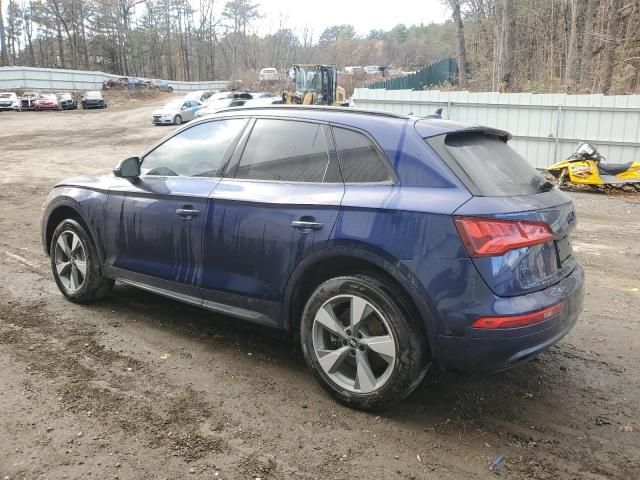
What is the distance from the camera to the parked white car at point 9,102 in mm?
38531

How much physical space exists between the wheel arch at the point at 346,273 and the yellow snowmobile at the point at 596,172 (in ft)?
32.4

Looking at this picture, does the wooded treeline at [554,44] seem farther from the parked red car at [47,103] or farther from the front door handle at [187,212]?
the parked red car at [47,103]

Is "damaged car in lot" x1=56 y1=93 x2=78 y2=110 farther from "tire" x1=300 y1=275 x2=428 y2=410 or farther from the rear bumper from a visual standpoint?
the rear bumper

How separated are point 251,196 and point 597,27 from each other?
25.4m

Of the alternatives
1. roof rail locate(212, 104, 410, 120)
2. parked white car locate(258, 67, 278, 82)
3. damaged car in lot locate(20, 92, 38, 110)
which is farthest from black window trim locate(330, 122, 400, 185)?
parked white car locate(258, 67, 278, 82)

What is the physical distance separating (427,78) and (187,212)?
36464 millimetres

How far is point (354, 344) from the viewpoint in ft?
10.9

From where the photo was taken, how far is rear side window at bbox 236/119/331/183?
365 cm

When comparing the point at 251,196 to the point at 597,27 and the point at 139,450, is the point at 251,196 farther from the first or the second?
the point at 597,27

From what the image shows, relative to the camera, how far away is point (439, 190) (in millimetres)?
3086

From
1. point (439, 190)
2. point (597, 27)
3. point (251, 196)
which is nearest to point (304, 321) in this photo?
point (251, 196)

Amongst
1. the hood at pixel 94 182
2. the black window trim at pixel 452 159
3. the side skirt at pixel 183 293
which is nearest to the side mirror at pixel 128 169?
the hood at pixel 94 182

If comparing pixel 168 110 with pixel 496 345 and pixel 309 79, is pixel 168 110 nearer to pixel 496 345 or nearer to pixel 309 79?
pixel 309 79

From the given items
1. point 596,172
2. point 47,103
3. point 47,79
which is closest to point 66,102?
point 47,103
